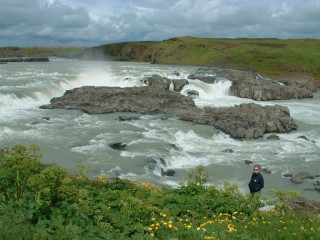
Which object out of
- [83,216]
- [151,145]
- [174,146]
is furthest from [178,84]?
[83,216]

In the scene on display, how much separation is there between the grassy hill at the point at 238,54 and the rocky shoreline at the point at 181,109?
166ft

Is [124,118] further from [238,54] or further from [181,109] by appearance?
[238,54]

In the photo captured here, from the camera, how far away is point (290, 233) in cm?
798

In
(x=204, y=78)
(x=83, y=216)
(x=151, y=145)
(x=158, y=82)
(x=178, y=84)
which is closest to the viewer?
(x=83, y=216)

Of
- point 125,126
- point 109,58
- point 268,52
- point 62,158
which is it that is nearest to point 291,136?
point 125,126

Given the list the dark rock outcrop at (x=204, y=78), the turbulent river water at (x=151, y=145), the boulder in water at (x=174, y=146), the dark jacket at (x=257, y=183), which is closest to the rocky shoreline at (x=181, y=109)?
the turbulent river water at (x=151, y=145)

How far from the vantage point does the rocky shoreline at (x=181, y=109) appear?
102ft

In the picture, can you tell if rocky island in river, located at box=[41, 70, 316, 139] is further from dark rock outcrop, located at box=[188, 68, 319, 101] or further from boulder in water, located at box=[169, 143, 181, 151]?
boulder in water, located at box=[169, 143, 181, 151]

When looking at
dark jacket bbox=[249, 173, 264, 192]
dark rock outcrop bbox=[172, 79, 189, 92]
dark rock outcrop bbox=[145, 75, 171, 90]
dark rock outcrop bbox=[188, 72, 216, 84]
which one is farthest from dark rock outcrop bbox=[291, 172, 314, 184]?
dark rock outcrop bbox=[188, 72, 216, 84]

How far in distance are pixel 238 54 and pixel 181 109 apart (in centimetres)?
7507

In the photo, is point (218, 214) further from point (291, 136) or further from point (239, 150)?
point (291, 136)

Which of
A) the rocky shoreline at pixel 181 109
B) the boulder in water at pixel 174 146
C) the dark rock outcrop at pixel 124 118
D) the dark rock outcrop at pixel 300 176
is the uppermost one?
the rocky shoreline at pixel 181 109

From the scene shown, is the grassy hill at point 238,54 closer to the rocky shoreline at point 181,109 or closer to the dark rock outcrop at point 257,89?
the dark rock outcrop at point 257,89

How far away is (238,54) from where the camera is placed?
106m
